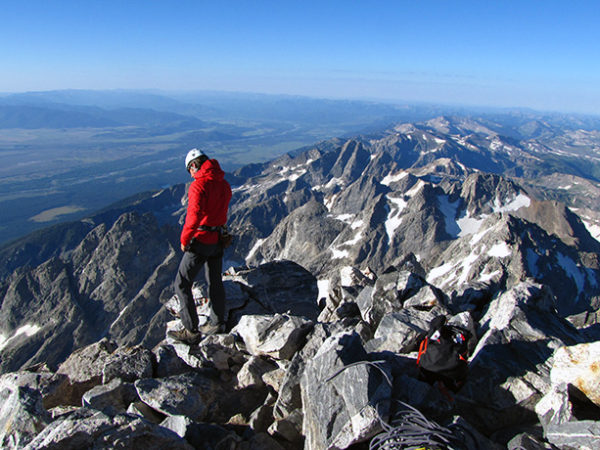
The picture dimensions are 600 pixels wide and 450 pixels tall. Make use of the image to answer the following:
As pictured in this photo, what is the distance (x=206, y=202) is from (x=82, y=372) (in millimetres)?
6833

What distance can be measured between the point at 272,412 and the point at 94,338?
154 meters

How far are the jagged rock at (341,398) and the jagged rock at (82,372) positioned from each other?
7259 mm

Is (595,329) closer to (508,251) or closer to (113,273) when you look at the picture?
(508,251)

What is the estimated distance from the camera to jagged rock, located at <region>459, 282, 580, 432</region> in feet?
25.1

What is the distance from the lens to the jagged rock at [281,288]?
17250mm

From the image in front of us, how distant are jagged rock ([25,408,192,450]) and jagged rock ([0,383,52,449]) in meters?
1.23

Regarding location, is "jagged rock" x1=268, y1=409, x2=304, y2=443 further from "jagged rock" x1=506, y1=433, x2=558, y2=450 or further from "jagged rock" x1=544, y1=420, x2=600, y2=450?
"jagged rock" x1=544, y1=420, x2=600, y2=450

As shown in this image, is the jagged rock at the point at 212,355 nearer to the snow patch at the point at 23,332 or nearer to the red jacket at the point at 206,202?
the red jacket at the point at 206,202

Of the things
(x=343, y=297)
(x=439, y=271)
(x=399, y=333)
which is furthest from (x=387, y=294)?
(x=439, y=271)

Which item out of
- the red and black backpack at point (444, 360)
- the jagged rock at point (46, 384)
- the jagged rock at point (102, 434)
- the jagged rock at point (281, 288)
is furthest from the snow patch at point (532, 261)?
the jagged rock at point (102, 434)

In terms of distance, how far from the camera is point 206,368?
10.1 metres

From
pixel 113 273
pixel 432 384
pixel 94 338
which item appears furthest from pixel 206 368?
pixel 113 273

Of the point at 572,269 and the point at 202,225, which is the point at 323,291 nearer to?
the point at 202,225

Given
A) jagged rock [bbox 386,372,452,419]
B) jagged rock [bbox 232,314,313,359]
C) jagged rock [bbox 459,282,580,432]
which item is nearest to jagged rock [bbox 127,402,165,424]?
jagged rock [bbox 232,314,313,359]
